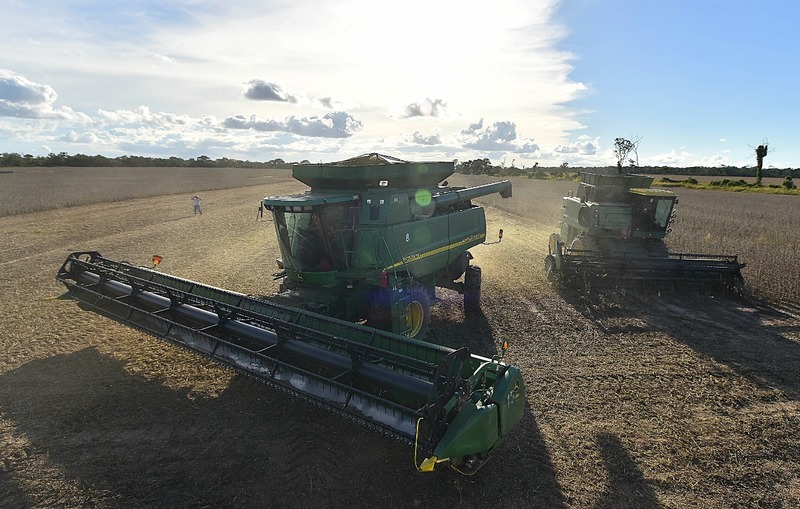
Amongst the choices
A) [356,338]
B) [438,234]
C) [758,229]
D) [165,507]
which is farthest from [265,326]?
[758,229]

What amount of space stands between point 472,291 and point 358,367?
16.8 feet

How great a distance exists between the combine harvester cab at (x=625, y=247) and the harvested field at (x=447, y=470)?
108cm

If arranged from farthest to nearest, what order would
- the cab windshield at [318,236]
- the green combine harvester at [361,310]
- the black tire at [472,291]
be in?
the black tire at [472,291]
the cab windshield at [318,236]
the green combine harvester at [361,310]

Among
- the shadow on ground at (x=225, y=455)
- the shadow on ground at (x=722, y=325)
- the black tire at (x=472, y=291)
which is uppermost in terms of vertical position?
the black tire at (x=472, y=291)

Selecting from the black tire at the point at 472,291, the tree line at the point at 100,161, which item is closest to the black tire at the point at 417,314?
the black tire at the point at 472,291

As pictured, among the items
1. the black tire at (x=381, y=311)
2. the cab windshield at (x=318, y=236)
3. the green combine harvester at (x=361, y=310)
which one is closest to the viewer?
the green combine harvester at (x=361, y=310)

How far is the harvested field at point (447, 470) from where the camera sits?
413 cm

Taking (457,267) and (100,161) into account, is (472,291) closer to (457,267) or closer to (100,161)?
(457,267)

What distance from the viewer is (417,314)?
23.6 ft

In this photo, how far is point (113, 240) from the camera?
54.4 feet

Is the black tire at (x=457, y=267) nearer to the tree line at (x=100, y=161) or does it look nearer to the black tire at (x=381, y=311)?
the black tire at (x=381, y=311)

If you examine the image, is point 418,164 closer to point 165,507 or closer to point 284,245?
point 284,245

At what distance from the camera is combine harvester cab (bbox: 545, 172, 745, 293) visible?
10555 mm

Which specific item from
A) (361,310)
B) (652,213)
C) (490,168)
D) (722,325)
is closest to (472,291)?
Result: (361,310)
